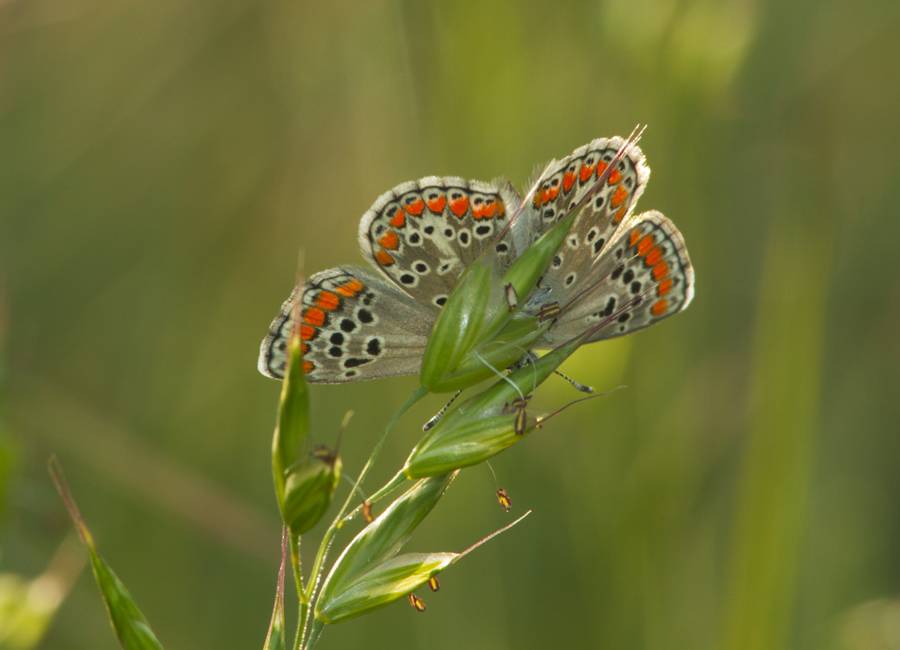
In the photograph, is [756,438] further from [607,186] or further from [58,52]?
[58,52]

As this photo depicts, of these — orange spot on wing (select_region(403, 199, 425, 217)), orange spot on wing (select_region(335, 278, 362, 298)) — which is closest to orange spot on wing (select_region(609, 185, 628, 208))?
orange spot on wing (select_region(403, 199, 425, 217))

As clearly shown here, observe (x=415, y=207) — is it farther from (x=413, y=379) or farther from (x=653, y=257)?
(x=413, y=379)

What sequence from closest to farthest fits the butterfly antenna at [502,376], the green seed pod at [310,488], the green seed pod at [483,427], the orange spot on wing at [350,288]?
the green seed pod at [310,488] → the green seed pod at [483,427] → the butterfly antenna at [502,376] → the orange spot on wing at [350,288]

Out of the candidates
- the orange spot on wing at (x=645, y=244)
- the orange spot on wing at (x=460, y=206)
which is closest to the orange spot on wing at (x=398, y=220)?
the orange spot on wing at (x=460, y=206)

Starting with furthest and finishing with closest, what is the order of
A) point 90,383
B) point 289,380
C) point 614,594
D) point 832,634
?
point 90,383 < point 614,594 < point 832,634 < point 289,380

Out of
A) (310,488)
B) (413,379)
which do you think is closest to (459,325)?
(310,488)

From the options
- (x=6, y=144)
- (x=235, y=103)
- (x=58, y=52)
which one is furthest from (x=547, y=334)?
(x=58, y=52)

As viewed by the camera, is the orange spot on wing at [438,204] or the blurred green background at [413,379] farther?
the blurred green background at [413,379]

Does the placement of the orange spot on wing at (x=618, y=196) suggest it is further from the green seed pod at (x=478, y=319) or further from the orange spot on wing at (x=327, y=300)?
the orange spot on wing at (x=327, y=300)
